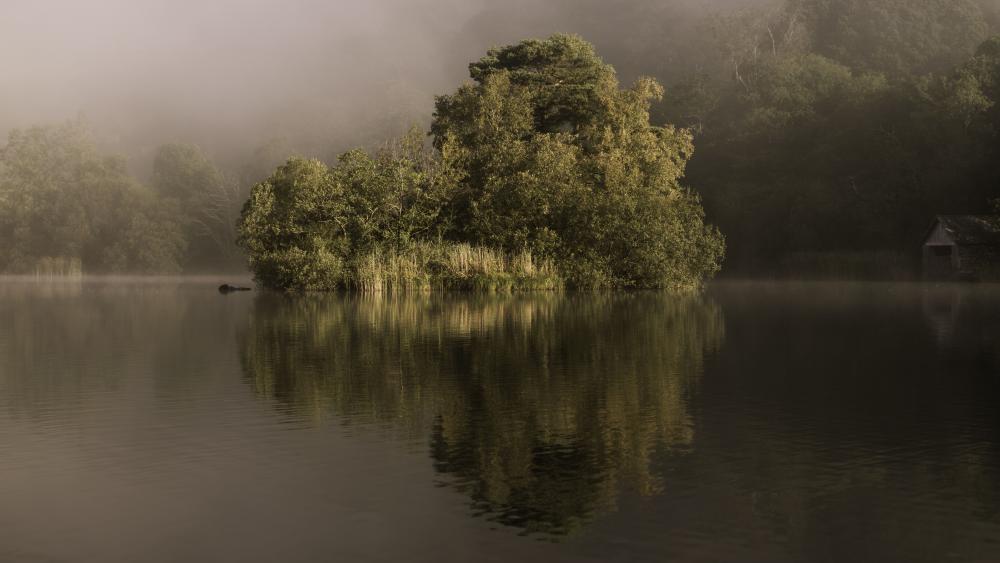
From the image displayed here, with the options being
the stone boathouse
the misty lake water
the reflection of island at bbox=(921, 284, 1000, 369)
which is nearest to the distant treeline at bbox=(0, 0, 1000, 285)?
the stone boathouse

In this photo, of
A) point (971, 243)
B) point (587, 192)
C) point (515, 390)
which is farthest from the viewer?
point (971, 243)

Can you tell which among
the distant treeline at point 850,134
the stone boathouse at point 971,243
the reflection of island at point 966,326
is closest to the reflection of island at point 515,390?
the reflection of island at point 966,326

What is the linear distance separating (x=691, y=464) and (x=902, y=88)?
89807 mm

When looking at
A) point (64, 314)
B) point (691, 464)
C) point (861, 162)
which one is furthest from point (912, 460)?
point (861, 162)

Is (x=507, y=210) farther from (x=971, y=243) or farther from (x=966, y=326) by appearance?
(x=971, y=243)

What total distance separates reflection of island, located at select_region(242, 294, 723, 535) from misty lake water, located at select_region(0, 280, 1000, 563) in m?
0.06

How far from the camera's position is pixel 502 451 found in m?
11.3

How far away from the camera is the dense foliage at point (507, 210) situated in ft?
195

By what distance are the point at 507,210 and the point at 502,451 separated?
164 feet

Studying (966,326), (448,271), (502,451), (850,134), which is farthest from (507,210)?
(502,451)

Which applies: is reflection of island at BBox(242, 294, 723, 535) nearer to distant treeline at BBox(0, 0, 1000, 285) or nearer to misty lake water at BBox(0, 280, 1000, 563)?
misty lake water at BBox(0, 280, 1000, 563)

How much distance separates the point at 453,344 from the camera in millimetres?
24234

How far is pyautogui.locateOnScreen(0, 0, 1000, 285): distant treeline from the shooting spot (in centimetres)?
6212

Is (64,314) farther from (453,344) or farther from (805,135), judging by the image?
(805,135)
